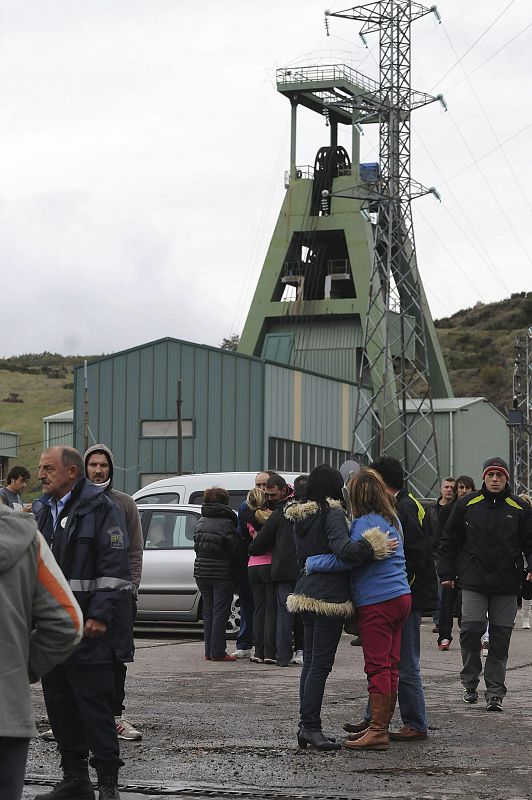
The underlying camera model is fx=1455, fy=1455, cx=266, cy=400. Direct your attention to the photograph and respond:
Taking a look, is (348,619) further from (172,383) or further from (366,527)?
(172,383)

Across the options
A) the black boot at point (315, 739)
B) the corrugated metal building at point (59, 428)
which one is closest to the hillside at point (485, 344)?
the corrugated metal building at point (59, 428)

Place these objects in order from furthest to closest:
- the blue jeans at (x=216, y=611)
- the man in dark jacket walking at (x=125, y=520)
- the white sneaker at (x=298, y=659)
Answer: the blue jeans at (x=216, y=611)
the white sneaker at (x=298, y=659)
the man in dark jacket walking at (x=125, y=520)

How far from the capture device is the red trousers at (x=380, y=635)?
29.8 feet

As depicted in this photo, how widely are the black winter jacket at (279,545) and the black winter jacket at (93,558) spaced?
6.91 meters

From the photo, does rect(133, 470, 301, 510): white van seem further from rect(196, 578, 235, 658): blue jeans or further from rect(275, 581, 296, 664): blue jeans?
rect(275, 581, 296, 664): blue jeans

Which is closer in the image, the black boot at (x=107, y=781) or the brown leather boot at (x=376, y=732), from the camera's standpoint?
the black boot at (x=107, y=781)

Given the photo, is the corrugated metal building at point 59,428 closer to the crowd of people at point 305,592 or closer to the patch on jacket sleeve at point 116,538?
the crowd of people at point 305,592

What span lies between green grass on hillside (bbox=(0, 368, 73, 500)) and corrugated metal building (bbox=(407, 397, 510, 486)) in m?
33.9

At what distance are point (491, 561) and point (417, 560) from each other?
154cm

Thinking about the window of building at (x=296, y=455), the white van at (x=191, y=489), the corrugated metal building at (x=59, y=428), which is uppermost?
the corrugated metal building at (x=59, y=428)

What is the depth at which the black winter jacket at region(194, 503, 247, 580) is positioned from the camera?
1545 cm

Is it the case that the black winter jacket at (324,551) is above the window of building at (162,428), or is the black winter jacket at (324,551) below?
below

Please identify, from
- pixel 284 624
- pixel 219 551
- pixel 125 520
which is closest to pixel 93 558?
pixel 125 520

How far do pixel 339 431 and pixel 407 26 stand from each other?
55.7 ft
